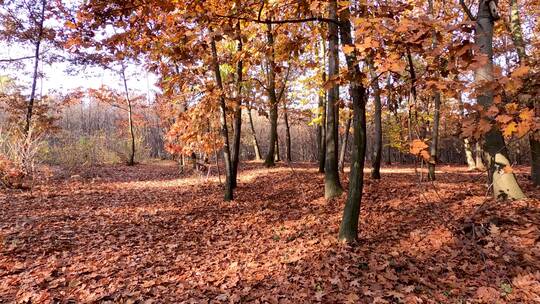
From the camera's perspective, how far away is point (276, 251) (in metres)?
5.64

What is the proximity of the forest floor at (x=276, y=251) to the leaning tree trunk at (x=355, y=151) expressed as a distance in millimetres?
349

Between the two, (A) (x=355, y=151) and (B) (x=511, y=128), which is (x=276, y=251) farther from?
(B) (x=511, y=128)

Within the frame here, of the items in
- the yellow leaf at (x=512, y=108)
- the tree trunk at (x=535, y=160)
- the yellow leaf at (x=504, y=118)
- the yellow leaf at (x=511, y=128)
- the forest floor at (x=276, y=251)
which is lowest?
the forest floor at (x=276, y=251)

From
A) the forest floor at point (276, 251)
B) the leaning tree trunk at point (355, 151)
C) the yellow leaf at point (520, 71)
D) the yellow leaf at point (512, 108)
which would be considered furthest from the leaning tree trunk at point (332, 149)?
the yellow leaf at point (520, 71)

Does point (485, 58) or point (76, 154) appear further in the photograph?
point (76, 154)

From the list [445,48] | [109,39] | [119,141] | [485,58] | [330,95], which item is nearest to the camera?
[485,58]

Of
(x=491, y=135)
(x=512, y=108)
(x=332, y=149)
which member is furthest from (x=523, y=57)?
(x=512, y=108)

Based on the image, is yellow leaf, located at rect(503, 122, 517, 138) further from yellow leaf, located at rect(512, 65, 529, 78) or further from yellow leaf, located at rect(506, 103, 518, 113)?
yellow leaf, located at rect(512, 65, 529, 78)

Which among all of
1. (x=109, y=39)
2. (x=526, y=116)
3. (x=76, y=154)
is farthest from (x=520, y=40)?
(x=76, y=154)

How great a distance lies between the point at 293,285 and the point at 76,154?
19600 mm

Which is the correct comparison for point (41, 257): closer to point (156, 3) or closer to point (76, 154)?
point (156, 3)

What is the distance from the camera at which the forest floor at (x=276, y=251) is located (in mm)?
4129

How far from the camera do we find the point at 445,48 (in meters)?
3.10

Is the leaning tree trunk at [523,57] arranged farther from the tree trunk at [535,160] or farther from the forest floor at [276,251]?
the forest floor at [276,251]
